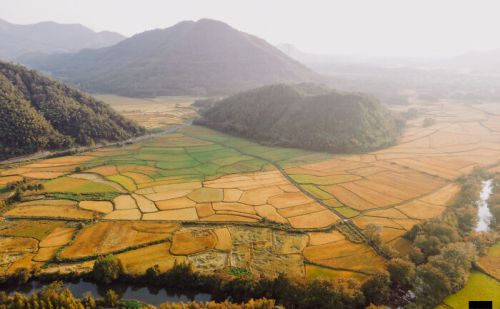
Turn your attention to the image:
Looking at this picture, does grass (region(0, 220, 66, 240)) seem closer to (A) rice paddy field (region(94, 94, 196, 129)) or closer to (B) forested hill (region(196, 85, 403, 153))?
(B) forested hill (region(196, 85, 403, 153))

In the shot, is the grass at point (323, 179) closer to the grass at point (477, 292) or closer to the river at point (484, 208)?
the river at point (484, 208)

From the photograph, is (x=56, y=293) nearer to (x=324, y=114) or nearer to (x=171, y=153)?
(x=171, y=153)

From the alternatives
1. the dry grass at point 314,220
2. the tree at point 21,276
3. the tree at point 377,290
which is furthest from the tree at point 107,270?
the tree at point 377,290

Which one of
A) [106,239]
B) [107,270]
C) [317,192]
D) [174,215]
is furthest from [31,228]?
[317,192]

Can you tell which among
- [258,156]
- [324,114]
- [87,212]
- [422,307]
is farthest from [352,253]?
[324,114]

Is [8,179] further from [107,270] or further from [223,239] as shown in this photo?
[223,239]

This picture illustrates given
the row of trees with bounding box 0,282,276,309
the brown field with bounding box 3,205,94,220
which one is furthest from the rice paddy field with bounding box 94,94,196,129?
the row of trees with bounding box 0,282,276,309
